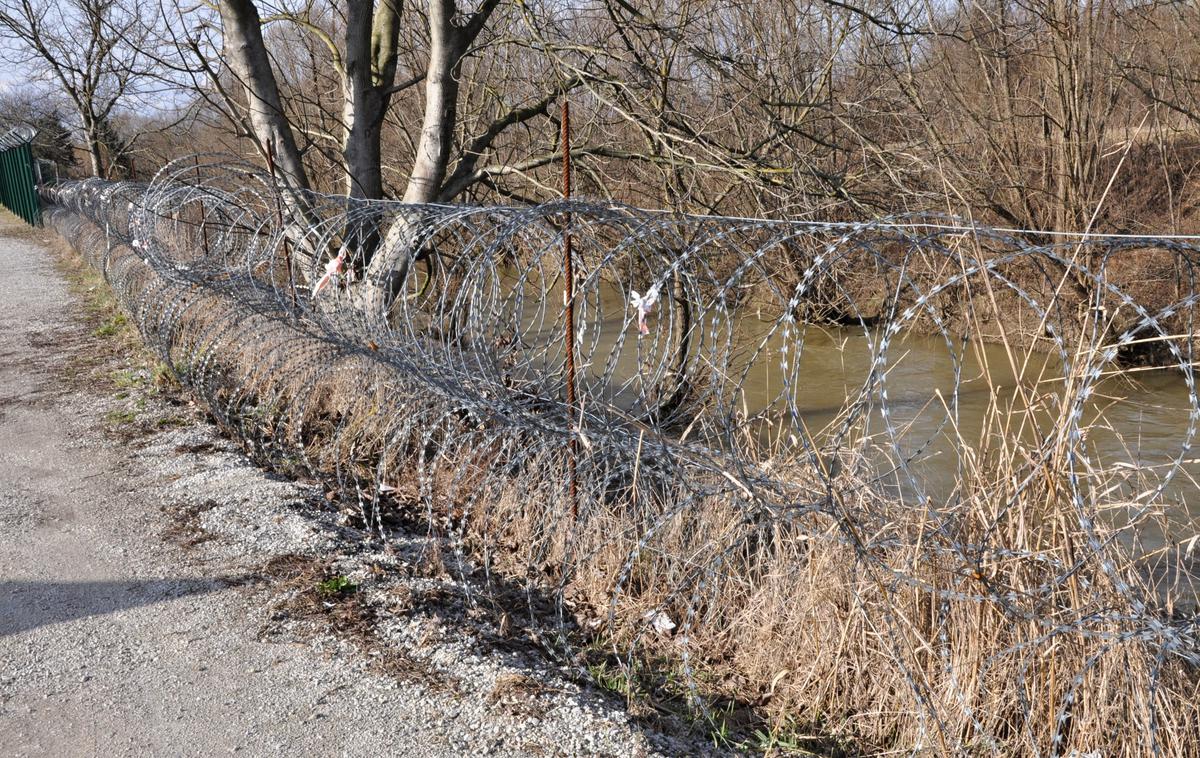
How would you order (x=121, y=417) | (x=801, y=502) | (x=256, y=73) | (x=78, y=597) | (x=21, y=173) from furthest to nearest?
(x=21, y=173) < (x=256, y=73) < (x=121, y=417) < (x=78, y=597) < (x=801, y=502)

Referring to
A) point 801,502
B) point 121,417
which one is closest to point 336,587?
point 801,502

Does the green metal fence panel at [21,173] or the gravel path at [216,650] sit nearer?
the gravel path at [216,650]

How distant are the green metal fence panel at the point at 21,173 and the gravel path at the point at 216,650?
75.4 ft

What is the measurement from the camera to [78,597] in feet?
14.1

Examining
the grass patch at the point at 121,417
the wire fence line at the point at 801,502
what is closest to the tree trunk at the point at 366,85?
the wire fence line at the point at 801,502

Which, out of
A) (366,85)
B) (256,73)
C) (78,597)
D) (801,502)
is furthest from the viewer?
(366,85)

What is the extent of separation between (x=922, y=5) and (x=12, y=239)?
20.5 metres

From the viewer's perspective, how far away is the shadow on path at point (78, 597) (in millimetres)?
4102

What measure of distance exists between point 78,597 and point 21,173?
90.2ft

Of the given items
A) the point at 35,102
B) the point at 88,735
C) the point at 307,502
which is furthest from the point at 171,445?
the point at 35,102

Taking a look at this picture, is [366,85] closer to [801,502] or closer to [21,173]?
[801,502]

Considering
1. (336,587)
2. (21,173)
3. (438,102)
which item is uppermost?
(438,102)

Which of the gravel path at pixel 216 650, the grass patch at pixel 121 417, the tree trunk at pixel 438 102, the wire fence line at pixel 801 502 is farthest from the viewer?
the tree trunk at pixel 438 102

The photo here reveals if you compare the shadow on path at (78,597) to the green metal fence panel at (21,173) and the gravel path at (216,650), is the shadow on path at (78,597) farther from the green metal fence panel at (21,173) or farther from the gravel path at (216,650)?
the green metal fence panel at (21,173)
